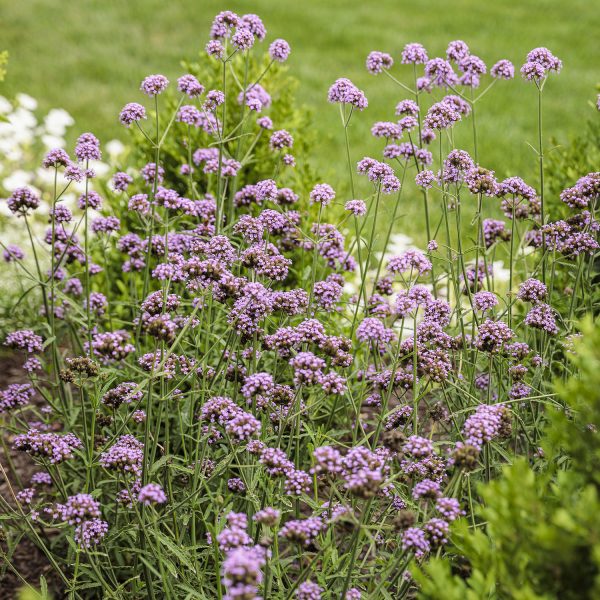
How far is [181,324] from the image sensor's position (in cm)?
307

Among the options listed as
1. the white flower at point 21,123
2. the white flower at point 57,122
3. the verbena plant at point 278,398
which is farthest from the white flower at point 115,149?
the verbena plant at point 278,398

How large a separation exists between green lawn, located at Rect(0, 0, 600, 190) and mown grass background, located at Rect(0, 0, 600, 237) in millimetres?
16

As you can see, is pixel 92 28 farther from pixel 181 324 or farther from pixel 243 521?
pixel 243 521

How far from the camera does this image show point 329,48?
1055 centimetres

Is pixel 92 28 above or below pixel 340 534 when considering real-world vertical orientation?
above

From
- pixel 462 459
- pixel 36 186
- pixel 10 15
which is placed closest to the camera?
pixel 462 459

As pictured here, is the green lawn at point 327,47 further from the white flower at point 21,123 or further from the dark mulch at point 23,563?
the dark mulch at point 23,563

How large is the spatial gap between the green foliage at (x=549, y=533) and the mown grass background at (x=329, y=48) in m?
5.88

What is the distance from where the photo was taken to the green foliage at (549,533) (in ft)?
5.49

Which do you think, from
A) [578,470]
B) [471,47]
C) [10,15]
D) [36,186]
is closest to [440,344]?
Result: [578,470]

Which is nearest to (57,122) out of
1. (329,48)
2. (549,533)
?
(329,48)

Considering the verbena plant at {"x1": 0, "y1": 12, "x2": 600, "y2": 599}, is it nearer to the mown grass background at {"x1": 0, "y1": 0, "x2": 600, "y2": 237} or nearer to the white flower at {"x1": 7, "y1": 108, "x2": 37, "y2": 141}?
the white flower at {"x1": 7, "y1": 108, "x2": 37, "y2": 141}

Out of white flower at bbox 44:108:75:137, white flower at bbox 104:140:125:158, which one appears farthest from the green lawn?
white flower at bbox 104:140:125:158

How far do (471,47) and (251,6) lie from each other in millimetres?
3217
